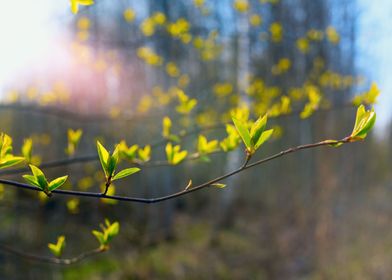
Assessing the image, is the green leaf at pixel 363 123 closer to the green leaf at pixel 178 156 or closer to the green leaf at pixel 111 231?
the green leaf at pixel 178 156

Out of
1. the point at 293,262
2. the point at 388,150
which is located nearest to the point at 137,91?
the point at 293,262

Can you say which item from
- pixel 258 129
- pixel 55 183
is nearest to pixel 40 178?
pixel 55 183

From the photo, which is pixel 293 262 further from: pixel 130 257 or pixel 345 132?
pixel 345 132

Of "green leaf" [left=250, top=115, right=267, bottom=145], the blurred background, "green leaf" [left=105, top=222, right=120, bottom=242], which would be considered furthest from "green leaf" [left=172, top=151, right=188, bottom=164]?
the blurred background

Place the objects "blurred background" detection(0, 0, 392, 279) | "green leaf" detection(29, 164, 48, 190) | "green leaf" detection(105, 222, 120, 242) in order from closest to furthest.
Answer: "green leaf" detection(29, 164, 48, 190)
"green leaf" detection(105, 222, 120, 242)
"blurred background" detection(0, 0, 392, 279)

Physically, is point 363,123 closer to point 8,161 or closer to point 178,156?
point 178,156

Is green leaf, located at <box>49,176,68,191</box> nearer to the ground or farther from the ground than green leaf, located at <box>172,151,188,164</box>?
farther from the ground

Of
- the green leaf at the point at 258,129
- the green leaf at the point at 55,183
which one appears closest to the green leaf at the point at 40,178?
the green leaf at the point at 55,183

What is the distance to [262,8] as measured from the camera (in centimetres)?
627

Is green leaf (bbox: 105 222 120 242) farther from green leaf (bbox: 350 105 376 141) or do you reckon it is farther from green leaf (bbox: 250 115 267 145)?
green leaf (bbox: 350 105 376 141)

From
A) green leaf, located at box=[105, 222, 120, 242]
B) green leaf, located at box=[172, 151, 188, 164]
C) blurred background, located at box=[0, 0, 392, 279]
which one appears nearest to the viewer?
green leaf, located at box=[105, 222, 120, 242]

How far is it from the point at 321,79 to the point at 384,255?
325 centimetres

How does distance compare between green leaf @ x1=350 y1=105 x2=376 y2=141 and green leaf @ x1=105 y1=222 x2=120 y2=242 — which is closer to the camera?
green leaf @ x1=350 y1=105 x2=376 y2=141

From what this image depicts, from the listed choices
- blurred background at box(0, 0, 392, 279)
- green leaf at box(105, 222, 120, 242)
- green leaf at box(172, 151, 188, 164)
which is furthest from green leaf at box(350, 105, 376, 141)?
blurred background at box(0, 0, 392, 279)
